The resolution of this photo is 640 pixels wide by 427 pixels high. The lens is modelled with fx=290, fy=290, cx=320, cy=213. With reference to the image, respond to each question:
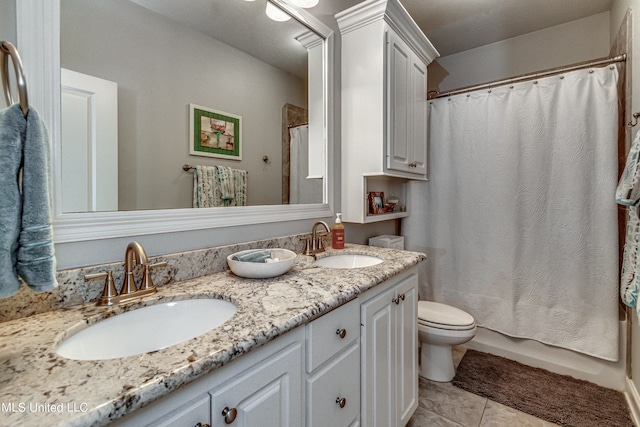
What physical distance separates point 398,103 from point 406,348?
1405 mm

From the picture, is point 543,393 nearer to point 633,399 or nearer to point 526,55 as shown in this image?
point 633,399

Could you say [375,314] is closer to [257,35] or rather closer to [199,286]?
[199,286]

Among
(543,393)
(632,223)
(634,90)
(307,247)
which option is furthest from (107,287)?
(634,90)

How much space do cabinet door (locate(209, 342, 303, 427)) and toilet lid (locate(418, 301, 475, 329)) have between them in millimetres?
1290

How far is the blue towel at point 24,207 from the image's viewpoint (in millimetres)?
500

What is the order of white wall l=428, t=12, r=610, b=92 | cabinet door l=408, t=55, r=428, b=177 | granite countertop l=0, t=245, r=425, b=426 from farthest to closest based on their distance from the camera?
white wall l=428, t=12, r=610, b=92, cabinet door l=408, t=55, r=428, b=177, granite countertop l=0, t=245, r=425, b=426

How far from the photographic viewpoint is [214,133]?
3.88ft

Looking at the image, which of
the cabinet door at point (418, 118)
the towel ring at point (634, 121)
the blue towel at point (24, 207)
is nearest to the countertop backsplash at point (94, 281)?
the blue towel at point (24, 207)

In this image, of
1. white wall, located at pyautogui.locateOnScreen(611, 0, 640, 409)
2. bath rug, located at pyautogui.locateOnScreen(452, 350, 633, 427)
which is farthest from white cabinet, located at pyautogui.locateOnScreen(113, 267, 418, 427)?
white wall, located at pyautogui.locateOnScreen(611, 0, 640, 409)

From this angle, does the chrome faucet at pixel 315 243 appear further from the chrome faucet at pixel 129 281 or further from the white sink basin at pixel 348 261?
the chrome faucet at pixel 129 281

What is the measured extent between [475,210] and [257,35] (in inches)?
75.2

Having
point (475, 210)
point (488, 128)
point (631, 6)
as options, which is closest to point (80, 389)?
point (475, 210)

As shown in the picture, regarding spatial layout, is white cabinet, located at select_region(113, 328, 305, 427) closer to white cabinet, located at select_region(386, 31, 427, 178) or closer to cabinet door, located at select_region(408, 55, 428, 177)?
white cabinet, located at select_region(386, 31, 427, 178)

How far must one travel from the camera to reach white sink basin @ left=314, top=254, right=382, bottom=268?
1.49 m
